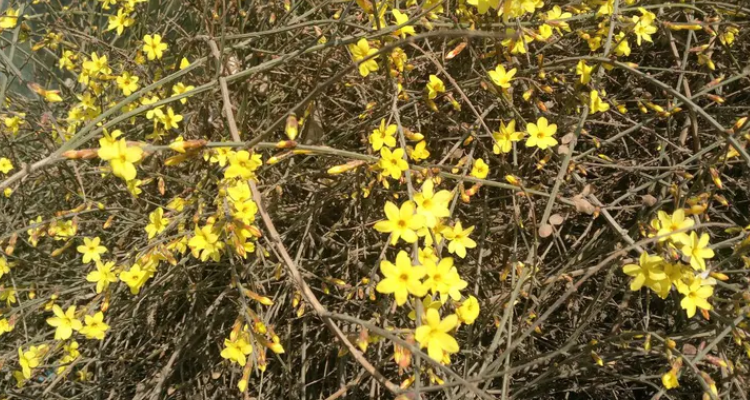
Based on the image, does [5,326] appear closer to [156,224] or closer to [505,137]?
[156,224]

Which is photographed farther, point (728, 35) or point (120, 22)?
point (120, 22)

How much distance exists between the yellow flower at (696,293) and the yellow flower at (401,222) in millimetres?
674

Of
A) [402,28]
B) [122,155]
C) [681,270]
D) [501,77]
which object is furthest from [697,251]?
[122,155]

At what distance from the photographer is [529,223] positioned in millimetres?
1918

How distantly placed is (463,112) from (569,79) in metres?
0.42

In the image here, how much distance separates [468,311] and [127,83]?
155 cm

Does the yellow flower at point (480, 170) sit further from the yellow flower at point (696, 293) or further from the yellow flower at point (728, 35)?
the yellow flower at point (728, 35)

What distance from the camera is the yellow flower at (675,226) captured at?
4.27 feet

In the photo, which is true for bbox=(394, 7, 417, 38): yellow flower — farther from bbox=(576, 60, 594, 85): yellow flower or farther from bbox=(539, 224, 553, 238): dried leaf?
bbox=(539, 224, 553, 238): dried leaf

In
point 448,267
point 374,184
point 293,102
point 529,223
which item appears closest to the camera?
point 448,267

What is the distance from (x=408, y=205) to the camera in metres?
1.31

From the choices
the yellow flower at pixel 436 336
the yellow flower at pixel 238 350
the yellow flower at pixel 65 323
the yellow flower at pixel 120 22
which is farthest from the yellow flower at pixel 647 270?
the yellow flower at pixel 120 22

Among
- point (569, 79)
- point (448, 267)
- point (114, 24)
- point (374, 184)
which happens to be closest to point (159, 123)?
point (114, 24)

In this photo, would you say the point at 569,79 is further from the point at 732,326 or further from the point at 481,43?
the point at 732,326
